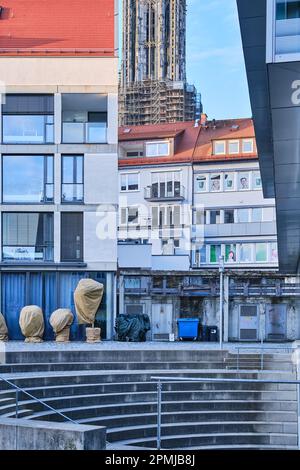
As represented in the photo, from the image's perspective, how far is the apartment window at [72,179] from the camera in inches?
1158

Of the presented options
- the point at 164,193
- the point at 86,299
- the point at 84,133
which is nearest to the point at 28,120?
the point at 84,133

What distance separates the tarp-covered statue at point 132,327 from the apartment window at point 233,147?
3272 centimetres

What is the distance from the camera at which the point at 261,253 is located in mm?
57719

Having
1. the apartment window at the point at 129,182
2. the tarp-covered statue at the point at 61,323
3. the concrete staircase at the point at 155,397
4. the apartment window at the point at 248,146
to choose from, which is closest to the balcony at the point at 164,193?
the apartment window at the point at 129,182

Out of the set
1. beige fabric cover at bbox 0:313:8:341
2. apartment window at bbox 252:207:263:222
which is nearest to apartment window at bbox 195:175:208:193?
apartment window at bbox 252:207:263:222

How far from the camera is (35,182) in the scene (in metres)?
29.5

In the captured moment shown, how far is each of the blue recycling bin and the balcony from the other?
2789 cm

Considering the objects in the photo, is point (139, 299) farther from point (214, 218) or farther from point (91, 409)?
point (214, 218)

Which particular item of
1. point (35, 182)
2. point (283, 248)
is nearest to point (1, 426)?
point (35, 182)

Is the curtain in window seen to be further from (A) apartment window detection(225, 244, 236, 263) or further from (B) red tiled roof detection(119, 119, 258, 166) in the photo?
(B) red tiled roof detection(119, 119, 258, 166)

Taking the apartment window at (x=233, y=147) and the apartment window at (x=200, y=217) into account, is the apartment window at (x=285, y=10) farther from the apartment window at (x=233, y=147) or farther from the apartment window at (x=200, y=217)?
the apartment window at (x=233, y=147)

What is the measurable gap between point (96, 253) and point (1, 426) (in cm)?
1894

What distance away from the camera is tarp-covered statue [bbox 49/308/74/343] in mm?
26922

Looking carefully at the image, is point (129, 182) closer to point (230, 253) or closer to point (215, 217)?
point (215, 217)
